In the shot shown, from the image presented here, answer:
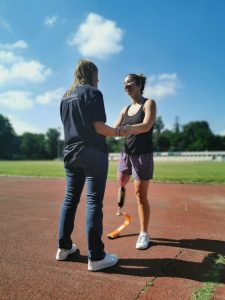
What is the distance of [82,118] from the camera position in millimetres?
3434

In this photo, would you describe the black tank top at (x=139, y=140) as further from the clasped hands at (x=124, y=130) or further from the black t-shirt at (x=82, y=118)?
the black t-shirt at (x=82, y=118)

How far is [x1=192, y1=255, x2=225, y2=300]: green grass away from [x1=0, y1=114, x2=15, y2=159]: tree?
114 m

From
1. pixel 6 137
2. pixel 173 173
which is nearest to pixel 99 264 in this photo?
pixel 173 173

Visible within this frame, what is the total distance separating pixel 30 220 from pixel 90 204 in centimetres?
271

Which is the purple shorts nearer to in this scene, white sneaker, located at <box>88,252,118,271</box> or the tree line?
white sneaker, located at <box>88,252,118,271</box>

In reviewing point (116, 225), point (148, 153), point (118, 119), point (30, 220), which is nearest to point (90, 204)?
point (148, 153)

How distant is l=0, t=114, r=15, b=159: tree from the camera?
4509 inches

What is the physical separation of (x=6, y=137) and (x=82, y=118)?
397 feet

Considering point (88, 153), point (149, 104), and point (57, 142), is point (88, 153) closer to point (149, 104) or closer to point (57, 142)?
point (149, 104)

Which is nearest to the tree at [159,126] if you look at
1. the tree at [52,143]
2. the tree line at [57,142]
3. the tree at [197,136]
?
the tree line at [57,142]

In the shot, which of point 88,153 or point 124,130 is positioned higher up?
point 124,130

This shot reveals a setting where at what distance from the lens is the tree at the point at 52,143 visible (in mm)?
120750

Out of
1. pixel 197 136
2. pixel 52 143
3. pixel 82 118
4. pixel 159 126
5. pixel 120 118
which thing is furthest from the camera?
pixel 159 126

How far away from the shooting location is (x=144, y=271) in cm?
332
